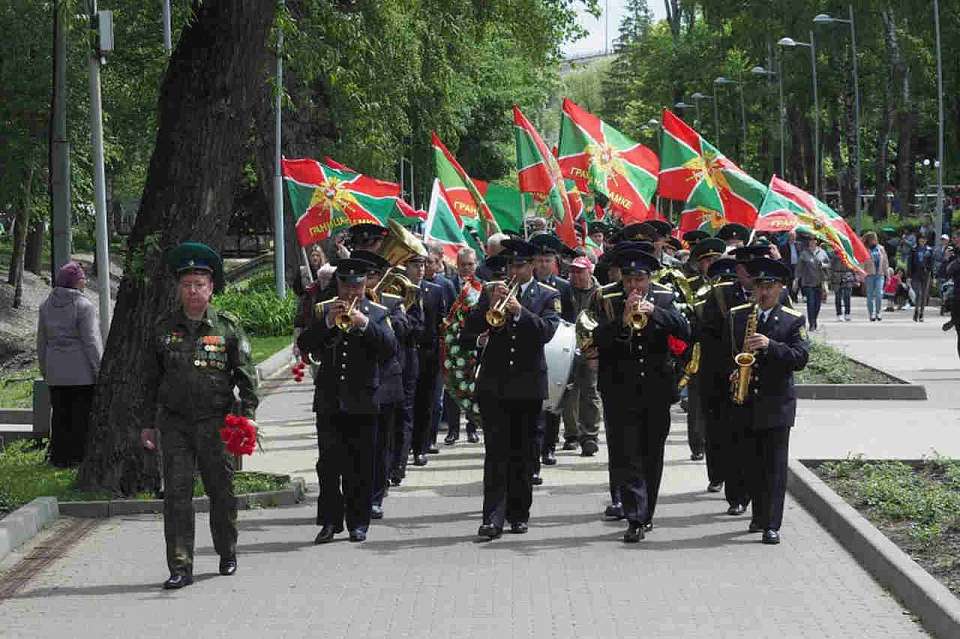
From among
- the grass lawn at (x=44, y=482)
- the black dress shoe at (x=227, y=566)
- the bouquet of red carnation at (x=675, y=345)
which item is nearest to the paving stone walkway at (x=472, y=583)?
the black dress shoe at (x=227, y=566)

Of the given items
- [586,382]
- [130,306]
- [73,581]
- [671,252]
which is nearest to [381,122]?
[671,252]

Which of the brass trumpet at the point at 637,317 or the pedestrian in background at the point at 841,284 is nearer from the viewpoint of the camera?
the brass trumpet at the point at 637,317

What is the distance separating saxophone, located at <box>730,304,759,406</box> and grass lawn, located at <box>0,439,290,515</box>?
3407 mm

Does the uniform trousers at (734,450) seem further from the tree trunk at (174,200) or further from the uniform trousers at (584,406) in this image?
the tree trunk at (174,200)

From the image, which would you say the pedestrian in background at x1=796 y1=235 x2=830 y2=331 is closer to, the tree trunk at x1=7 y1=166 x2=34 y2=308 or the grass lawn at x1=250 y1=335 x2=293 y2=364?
the grass lawn at x1=250 y1=335 x2=293 y2=364

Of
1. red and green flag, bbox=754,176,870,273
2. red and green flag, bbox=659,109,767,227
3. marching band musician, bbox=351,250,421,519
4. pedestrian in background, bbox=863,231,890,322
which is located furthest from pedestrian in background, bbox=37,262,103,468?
pedestrian in background, bbox=863,231,890,322

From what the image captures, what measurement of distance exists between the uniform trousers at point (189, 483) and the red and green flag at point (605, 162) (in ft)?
44.8

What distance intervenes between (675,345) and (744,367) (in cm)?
45

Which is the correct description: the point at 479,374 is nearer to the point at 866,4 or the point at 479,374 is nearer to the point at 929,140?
the point at 866,4

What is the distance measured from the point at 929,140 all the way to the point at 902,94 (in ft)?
90.1

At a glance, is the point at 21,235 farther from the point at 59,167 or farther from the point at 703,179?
the point at 703,179

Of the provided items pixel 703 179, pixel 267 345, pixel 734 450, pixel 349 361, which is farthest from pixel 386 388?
pixel 267 345

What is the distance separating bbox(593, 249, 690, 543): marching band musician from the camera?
37.8 feet

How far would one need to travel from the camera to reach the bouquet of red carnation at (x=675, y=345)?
38.3 ft
